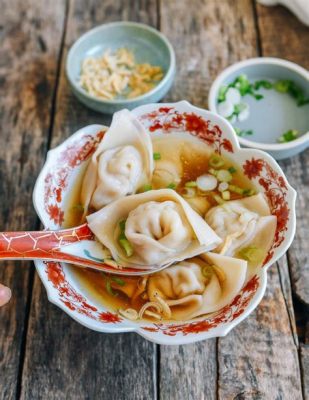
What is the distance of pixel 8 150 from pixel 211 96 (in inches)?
31.3

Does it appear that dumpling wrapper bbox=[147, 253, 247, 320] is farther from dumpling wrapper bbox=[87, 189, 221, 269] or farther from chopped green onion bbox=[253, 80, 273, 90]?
chopped green onion bbox=[253, 80, 273, 90]

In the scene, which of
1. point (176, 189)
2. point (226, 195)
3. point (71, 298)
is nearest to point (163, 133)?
point (176, 189)

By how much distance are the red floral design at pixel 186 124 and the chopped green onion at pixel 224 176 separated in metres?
0.07

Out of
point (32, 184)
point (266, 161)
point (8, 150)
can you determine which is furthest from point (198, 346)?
point (8, 150)

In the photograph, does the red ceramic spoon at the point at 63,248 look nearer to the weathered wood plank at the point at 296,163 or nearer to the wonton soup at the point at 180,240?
the wonton soup at the point at 180,240

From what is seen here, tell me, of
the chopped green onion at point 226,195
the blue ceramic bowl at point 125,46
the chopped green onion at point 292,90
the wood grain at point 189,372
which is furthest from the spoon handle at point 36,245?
the chopped green onion at point 292,90

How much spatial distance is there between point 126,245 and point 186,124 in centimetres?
46

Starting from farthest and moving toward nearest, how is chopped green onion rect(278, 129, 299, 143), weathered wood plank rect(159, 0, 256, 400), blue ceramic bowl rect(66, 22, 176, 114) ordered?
weathered wood plank rect(159, 0, 256, 400) → blue ceramic bowl rect(66, 22, 176, 114) → chopped green onion rect(278, 129, 299, 143)

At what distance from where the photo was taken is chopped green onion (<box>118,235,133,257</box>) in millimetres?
1556

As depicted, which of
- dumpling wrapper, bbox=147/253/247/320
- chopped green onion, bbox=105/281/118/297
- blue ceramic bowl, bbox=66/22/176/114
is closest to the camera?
dumpling wrapper, bbox=147/253/247/320

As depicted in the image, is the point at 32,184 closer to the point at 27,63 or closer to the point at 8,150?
the point at 8,150

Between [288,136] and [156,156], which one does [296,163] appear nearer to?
[288,136]

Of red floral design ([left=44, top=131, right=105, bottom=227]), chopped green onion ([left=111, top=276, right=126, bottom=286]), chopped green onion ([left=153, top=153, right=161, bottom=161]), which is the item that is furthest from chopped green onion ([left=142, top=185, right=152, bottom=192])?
chopped green onion ([left=111, top=276, right=126, bottom=286])

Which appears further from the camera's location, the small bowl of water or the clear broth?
the small bowl of water
